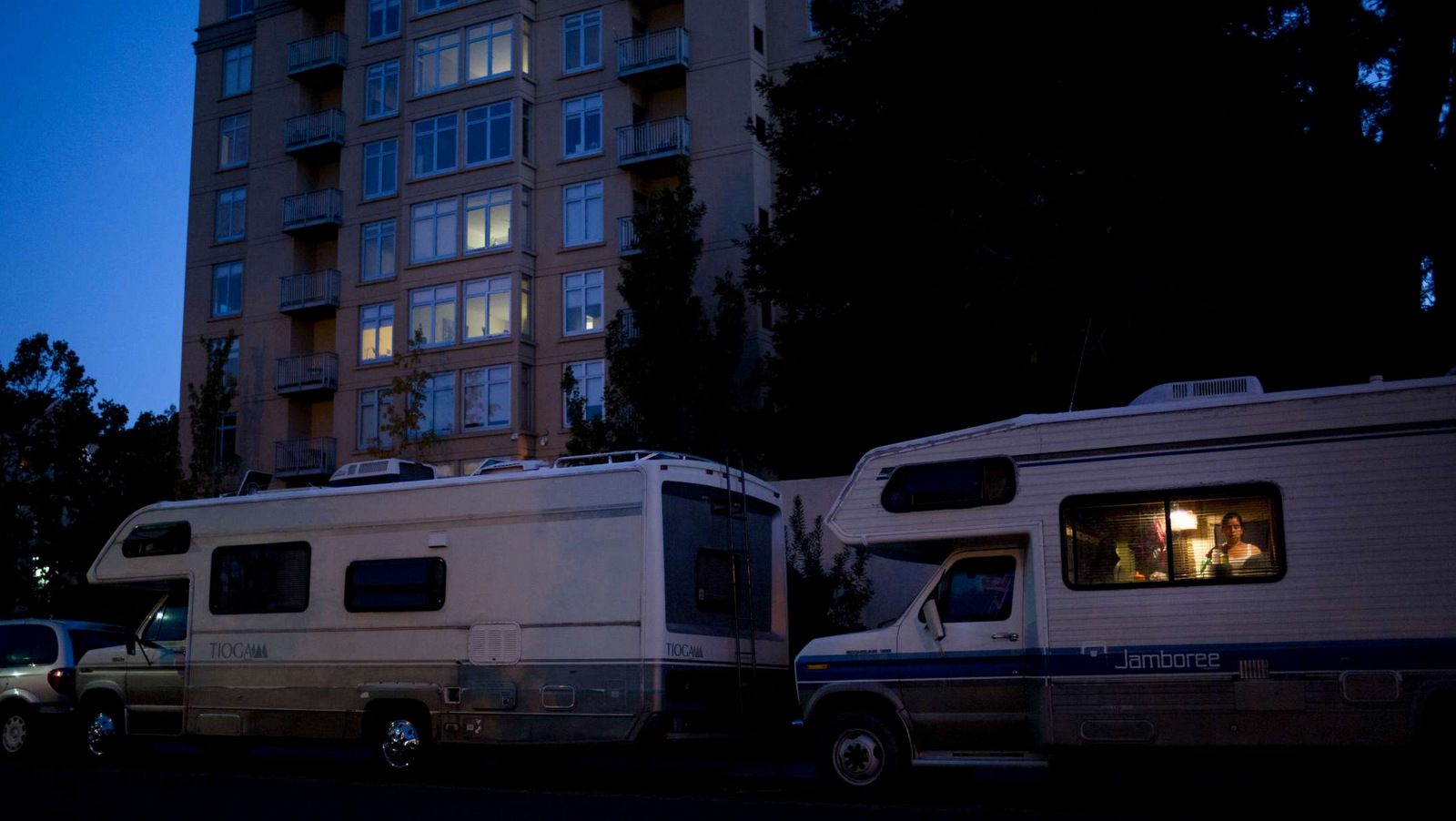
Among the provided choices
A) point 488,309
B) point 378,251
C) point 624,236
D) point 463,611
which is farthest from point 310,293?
point 463,611

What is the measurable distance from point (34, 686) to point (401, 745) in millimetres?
6167

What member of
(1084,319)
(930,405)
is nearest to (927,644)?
(1084,319)

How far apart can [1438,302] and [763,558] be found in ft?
35.1

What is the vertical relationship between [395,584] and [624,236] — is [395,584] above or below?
below

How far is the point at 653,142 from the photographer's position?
3500 centimetres

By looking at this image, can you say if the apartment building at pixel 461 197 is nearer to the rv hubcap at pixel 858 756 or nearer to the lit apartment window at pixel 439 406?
the lit apartment window at pixel 439 406

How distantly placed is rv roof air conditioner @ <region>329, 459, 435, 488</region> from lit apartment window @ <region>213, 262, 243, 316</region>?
2698cm

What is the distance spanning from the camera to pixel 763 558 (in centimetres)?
1498

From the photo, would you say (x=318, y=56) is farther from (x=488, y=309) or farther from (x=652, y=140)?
(x=652, y=140)

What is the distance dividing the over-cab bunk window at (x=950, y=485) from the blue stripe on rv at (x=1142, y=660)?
1330mm

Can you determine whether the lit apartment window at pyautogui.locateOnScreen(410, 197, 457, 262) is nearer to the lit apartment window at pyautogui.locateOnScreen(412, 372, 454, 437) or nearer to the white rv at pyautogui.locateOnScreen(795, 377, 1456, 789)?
the lit apartment window at pyautogui.locateOnScreen(412, 372, 454, 437)

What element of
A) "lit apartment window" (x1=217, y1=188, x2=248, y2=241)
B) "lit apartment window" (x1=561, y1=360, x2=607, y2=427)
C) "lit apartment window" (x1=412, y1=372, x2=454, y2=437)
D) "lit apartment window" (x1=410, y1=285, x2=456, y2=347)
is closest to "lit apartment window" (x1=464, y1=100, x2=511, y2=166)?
"lit apartment window" (x1=410, y1=285, x2=456, y2=347)

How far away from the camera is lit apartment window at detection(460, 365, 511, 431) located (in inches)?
1412

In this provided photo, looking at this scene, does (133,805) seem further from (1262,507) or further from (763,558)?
(1262,507)
